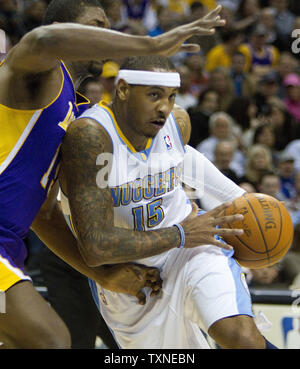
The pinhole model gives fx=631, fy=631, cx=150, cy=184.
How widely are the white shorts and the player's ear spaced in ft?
2.74

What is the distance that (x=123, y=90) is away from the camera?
3201mm

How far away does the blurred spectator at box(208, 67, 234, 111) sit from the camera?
8.48 metres

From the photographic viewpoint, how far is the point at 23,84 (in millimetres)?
2793

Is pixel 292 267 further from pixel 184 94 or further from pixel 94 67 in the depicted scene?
pixel 94 67

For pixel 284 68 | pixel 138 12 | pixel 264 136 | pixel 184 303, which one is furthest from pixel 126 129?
pixel 138 12

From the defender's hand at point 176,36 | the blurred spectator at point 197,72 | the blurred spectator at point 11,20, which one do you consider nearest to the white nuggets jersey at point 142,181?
the defender's hand at point 176,36

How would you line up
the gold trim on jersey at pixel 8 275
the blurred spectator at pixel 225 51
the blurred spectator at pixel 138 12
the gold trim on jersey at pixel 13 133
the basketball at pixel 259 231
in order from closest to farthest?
1. the gold trim on jersey at pixel 8 275
2. the gold trim on jersey at pixel 13 133
3. the basketball at pixel 259 231
4. the blurred spectator at pixel 225 51
5. the blurred spectator at pixel 138 12

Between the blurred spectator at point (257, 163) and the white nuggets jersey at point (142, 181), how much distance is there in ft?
11.7

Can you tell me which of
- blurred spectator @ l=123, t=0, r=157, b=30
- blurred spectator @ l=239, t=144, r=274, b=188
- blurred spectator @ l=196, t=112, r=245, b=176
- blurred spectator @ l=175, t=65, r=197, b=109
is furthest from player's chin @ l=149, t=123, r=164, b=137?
blurred spectator @ l=123, t=0, r=157, b=30

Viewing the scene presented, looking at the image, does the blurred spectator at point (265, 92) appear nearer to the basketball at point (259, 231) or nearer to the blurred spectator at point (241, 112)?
the blurred spectator at point (241, 112)

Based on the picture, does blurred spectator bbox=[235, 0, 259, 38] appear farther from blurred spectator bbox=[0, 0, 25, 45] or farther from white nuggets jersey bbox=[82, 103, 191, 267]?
white nuggets jersey bbox=[82, 103, 191, 267]

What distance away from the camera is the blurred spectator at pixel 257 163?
688 cm

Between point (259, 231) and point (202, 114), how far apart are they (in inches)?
182
